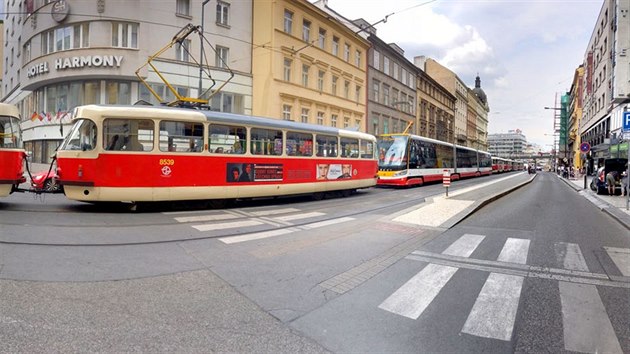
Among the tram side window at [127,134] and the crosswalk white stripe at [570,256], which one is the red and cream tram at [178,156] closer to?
the tram side window at [127,134]

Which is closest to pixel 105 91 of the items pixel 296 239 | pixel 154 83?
pixel 154 83

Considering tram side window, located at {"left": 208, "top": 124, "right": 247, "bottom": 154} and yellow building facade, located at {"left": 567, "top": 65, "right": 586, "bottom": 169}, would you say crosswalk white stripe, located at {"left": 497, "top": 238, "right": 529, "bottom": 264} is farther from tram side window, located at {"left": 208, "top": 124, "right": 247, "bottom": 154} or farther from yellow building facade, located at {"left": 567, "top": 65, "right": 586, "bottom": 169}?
yellow building facade, located at {"left": 567, "top": 65, "right": 586, "bottom": 169}

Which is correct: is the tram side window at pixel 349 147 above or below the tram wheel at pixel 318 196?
above

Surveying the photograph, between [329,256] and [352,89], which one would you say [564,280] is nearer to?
[329,256]

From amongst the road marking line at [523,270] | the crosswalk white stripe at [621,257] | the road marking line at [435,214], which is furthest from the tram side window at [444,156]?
the road marking line at [523,270]

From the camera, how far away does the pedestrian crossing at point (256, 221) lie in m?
7.38

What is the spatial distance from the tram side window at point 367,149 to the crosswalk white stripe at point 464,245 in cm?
957

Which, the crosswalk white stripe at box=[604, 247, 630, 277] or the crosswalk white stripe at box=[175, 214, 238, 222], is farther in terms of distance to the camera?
the crosswalk white stripe at box=[175, 214, 238, 222]

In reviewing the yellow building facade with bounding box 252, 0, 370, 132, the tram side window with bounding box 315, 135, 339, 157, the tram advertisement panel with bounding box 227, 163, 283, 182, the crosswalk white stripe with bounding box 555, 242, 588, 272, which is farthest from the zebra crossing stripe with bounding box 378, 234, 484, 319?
the yellow building facade with bounding box 252, 0, 370, 132

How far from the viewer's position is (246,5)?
25188mm

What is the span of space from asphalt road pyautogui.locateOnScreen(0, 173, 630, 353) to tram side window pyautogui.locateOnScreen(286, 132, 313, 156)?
4.79m

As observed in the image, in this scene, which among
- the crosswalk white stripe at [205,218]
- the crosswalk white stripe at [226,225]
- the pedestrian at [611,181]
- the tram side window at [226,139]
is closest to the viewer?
the crosswalk white stripe at [226,225]

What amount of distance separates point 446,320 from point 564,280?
2.44 meters

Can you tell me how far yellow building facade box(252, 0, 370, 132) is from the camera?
84.3 feet
